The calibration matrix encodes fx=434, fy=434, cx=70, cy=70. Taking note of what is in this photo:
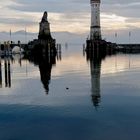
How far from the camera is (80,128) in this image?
26.2 meters

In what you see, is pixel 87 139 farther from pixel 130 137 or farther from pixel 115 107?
pixel 115 107

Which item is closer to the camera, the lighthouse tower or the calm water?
the calm water

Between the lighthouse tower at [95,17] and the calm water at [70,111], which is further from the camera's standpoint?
the lighthouse tower at [95,17]

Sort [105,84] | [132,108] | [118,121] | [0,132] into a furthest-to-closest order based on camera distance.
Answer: [105,84], [132,108], [118,121], [0,132]

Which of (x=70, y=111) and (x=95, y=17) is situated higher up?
(x=95, y=17)

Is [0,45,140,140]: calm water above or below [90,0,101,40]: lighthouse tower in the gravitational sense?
below

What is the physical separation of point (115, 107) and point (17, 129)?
9.53 meters

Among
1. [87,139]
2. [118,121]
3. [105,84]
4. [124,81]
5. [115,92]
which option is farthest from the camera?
[124,81]

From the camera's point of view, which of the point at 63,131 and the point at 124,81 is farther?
the point at 124,81

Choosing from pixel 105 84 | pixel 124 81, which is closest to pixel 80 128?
pixel 105 84

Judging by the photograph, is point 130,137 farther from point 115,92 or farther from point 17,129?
point 115,92

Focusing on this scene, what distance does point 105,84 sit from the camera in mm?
49062

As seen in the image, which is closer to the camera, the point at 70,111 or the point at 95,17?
the point at 70,111

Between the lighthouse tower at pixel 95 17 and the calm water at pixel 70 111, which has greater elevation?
the lighthouse tower at pixel 95 17
